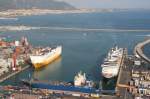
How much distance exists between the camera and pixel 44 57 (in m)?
28.2

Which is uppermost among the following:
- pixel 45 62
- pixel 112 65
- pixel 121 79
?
pixel 112 65

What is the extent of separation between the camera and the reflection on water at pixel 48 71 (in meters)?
24.9

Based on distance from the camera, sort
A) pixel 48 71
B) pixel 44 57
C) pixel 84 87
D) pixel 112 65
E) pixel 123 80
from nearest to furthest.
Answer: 1. pixel 84 87
2. pixel 123 80
3. pixel 112 65
4. pixel 48 71
5. pixel 44 57

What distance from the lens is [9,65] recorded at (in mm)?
25906

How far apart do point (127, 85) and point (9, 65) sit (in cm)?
900

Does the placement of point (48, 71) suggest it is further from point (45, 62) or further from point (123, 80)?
point (123, 80)

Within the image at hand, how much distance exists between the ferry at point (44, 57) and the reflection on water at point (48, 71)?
34 centimetres

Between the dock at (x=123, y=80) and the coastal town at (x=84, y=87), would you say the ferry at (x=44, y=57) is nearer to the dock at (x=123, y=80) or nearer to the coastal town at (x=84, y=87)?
the coastal town at (x=84, y=87)

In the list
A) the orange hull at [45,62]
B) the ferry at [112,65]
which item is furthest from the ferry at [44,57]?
the ferry at [112,65]

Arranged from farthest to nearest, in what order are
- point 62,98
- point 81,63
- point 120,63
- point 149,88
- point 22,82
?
point 81,63, point 120,63, point 22,82, point 149,88, point 62,98

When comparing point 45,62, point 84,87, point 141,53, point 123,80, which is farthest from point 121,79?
point 141,53

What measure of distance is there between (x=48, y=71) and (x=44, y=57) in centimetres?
195

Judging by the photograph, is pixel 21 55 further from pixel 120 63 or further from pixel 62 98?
pixel 62 98

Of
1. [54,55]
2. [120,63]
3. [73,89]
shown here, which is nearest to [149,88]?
[73,89]
